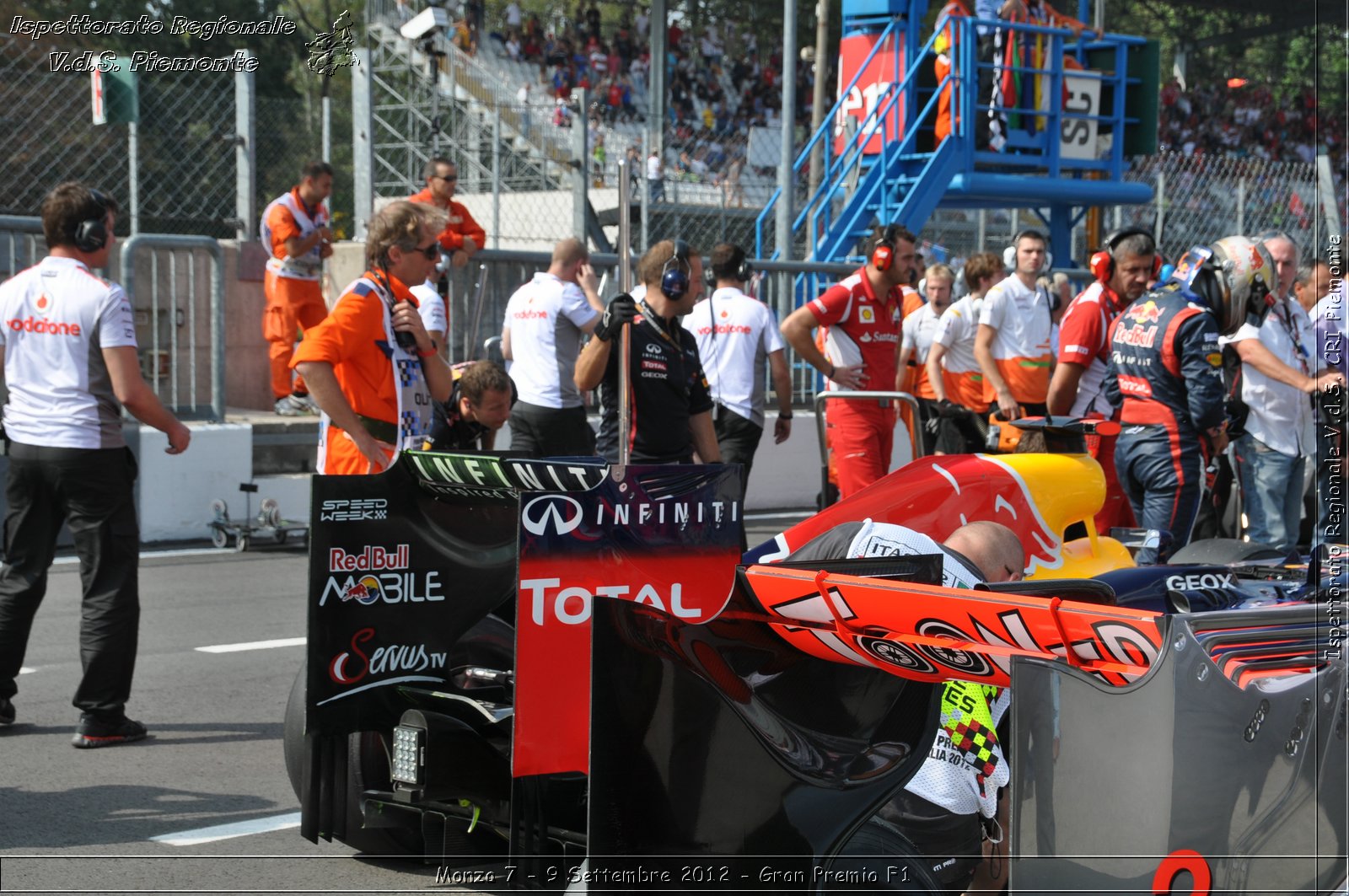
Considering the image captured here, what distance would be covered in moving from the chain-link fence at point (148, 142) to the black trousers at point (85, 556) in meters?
5.15

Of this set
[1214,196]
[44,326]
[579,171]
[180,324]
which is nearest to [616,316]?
[44,326]

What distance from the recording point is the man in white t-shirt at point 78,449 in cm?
504

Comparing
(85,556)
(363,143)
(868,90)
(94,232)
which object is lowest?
(85,556)

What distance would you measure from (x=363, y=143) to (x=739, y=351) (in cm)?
394

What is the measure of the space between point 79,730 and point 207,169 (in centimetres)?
604

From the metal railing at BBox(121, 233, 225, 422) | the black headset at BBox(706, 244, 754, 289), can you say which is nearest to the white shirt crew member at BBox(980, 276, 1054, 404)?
the black headset at BBox(706, 244, 754, 289)

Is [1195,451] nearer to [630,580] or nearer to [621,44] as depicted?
[630,580]

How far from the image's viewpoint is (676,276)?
6152 mm

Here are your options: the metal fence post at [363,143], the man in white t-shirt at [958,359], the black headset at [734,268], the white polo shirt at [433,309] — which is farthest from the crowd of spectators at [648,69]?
the black headset at [734,268]

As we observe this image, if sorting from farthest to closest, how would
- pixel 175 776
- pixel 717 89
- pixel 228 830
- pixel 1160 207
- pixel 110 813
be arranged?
pixel 717 89, pixel 1160 207, pixel 175 776, pixel 110 813, pixel 228 830

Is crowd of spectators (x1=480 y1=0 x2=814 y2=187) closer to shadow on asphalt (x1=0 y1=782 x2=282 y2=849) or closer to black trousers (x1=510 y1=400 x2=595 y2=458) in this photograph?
black trousers (x1=510 y1=400 x2=595 y2=458)

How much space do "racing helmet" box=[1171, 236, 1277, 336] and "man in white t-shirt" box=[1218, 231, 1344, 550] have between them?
745 mm

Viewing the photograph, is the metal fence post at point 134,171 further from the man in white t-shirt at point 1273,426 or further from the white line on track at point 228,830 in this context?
the man in white t-shirt at point 1273,426

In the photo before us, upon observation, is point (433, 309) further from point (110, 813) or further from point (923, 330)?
point (110, 813)
